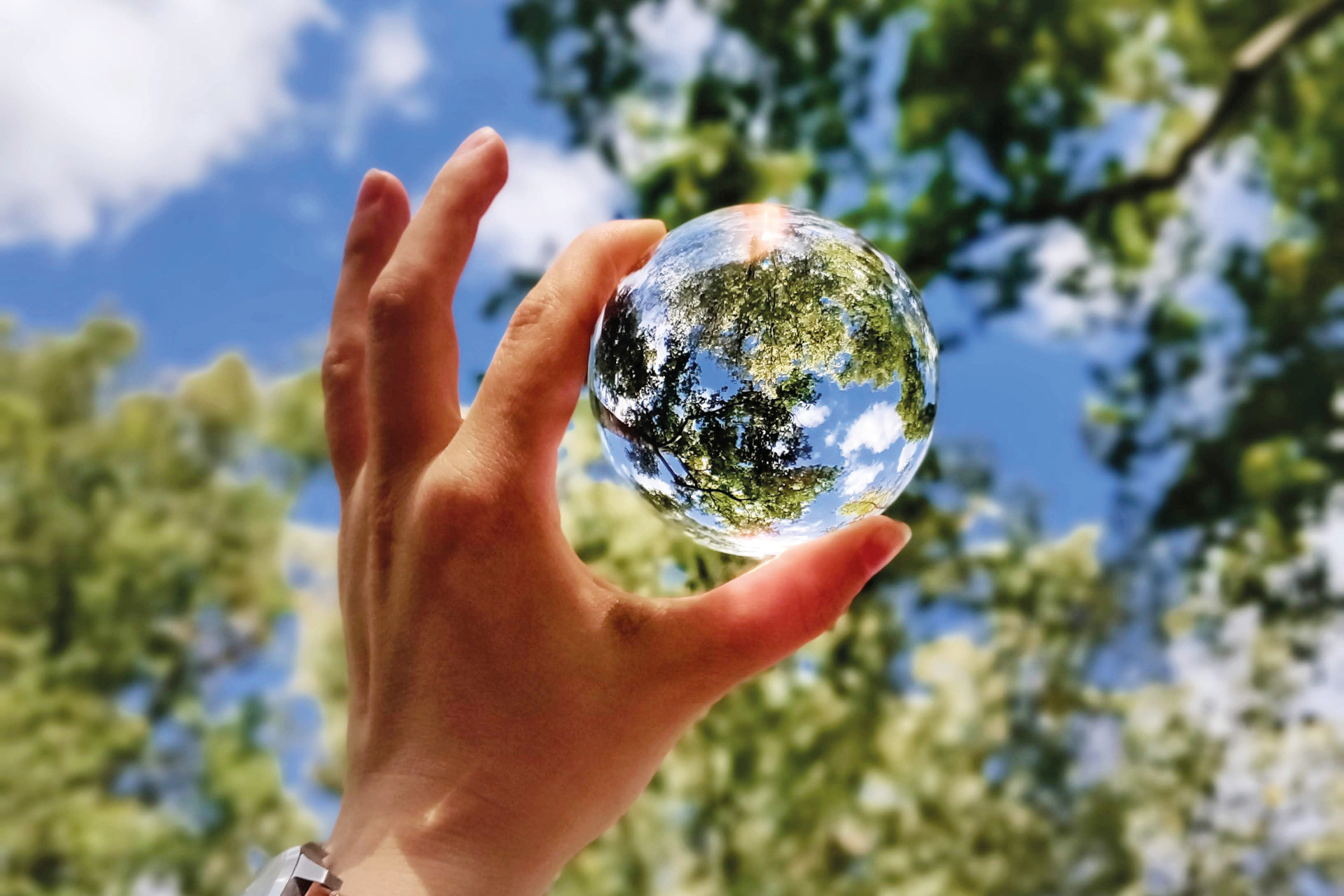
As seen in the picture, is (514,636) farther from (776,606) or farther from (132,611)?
(132,611)

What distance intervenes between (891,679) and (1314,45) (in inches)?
230

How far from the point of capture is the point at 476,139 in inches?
111

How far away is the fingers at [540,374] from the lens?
7.81 ft

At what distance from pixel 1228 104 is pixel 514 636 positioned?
7.02 metres

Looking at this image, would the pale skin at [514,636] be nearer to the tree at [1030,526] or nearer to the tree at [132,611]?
the tree at [1030,526]

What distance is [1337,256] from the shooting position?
7.47 m

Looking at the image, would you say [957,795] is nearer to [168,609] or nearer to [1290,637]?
[1290,637]

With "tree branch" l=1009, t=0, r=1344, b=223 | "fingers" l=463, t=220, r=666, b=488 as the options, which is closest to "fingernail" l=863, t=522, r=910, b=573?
"fingers" l=463, t=220, r=666, b=488

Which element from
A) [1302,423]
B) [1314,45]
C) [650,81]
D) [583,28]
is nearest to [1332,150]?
[1314,45]

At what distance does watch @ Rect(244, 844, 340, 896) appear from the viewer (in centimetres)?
219

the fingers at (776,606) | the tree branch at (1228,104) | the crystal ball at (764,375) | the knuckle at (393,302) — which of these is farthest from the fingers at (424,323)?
the tree branch at (1228,104)

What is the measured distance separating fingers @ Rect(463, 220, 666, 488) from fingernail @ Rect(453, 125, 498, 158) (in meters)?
0.54

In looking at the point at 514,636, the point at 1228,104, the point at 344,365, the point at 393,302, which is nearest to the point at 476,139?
the point at 393,302

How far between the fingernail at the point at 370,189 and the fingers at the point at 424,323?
0.67 m
